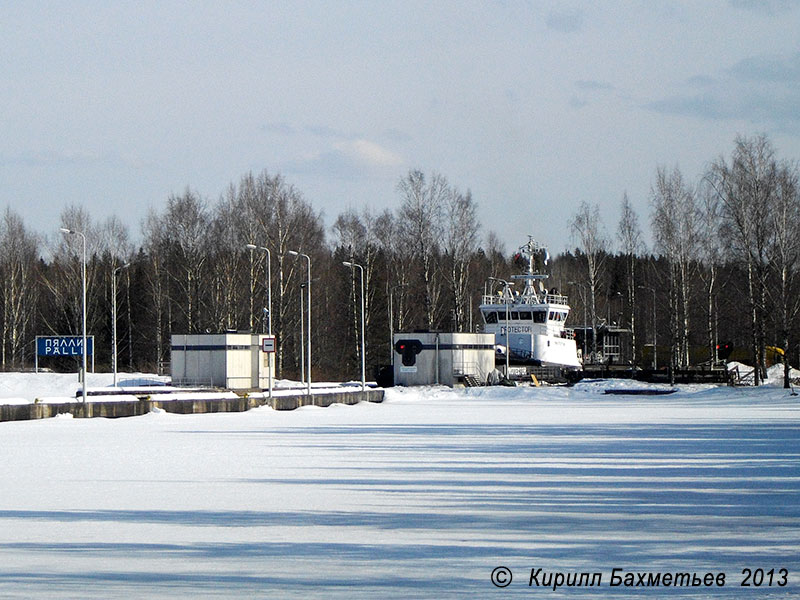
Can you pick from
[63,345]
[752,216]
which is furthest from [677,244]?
[63,345]

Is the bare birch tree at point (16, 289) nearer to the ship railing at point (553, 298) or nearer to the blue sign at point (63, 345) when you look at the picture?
the blue sign at point (63, 345)

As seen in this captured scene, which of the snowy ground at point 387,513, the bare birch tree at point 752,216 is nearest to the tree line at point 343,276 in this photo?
the bare birch tree at point 752,216

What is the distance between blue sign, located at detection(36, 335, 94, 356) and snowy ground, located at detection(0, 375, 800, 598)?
71.5 feet

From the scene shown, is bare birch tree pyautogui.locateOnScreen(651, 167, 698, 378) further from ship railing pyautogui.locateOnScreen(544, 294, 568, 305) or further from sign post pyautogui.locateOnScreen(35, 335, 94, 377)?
sign post pyautogui.locateOnScreen(35, 335, 94, 377)

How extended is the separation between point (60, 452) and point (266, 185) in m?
56.2

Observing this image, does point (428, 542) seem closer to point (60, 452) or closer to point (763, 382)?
point (60, 452)

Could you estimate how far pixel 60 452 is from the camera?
67.2 feet

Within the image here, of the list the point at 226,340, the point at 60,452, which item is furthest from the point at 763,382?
the point at 60,452

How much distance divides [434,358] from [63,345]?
71.9ft

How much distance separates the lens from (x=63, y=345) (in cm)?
5025

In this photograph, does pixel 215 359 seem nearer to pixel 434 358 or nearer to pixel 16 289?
pixel 434 358

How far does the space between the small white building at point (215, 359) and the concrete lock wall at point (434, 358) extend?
10331mm

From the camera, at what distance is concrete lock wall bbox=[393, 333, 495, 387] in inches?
2448

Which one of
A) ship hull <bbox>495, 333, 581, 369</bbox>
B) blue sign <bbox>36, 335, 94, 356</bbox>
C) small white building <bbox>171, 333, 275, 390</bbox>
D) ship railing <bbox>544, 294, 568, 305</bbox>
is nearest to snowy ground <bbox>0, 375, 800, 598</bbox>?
blue sign <bbox>36, 335, 94, 356</bbox>
